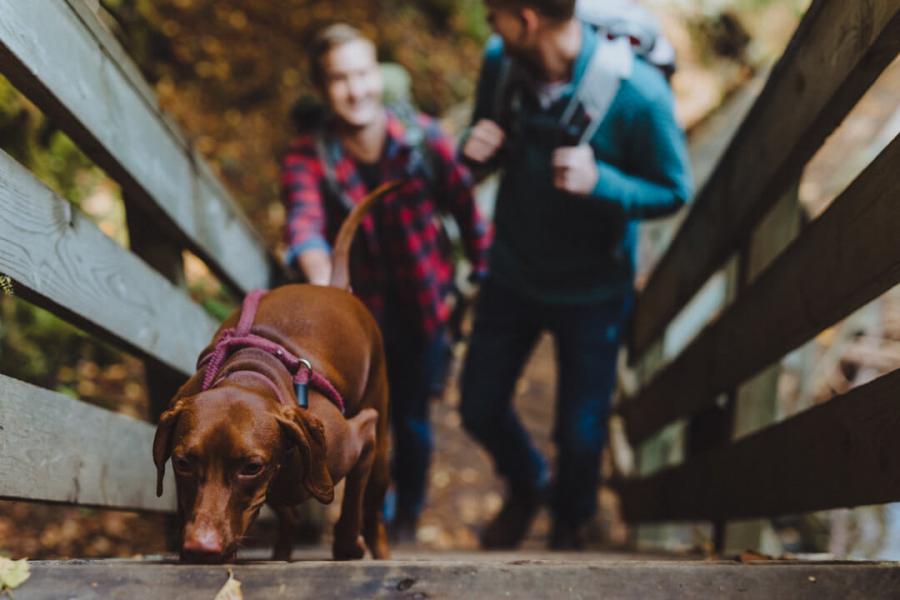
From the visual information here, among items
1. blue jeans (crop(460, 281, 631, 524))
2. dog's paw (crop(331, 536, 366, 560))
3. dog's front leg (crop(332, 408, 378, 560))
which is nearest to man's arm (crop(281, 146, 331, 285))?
blue jeans (crop(460, 281, 631, 524))

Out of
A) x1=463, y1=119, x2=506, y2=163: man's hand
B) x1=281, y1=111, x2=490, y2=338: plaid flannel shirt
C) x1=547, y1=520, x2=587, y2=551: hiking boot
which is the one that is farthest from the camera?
x1=547, y1=520, x2=587, y2=551: hiking boot

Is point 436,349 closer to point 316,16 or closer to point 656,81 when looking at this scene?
point 656,81

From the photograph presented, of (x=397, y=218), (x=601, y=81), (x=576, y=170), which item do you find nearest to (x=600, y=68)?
(x=601, y=81)

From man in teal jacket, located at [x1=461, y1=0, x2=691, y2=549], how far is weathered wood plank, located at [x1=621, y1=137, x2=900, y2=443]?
0.43 m

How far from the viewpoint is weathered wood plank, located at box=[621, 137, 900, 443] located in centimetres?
193

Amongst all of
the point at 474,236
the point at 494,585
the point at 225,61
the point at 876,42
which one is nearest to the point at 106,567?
the point at 494,585

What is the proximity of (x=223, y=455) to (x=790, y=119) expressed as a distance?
5.64 ft

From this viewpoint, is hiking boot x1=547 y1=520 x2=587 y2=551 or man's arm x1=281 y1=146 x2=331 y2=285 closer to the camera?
man's arm x1=281 y1=146 x2=331 y2=285

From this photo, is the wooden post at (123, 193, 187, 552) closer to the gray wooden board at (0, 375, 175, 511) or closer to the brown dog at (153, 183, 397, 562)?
the gray wooden board at (0, 375, 175, 511)

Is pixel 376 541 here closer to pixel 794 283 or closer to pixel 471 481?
pixel 794 283

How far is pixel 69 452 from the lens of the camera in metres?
2.31

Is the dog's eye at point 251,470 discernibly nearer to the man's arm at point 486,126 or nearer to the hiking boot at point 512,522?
the man's arm at point 486,126

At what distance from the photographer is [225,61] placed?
798 cm

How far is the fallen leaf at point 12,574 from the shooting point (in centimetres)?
169
